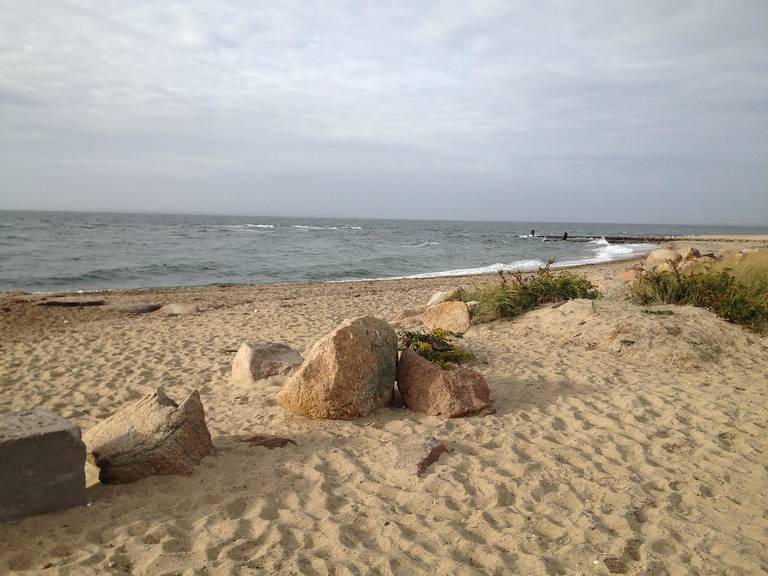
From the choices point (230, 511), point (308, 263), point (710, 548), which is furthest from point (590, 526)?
point (308, 263)

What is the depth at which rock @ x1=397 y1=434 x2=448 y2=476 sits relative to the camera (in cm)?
403

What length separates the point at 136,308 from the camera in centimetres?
1310

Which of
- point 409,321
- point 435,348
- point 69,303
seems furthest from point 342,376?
point 69,303

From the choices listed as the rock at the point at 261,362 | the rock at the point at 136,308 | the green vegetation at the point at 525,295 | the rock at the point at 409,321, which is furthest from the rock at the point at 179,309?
the green vegetation at the point at 525,295

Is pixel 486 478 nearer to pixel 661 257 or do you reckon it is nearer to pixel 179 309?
pixel 179 309

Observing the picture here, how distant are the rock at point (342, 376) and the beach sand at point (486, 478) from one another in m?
0.16

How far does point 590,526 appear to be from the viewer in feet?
11.0

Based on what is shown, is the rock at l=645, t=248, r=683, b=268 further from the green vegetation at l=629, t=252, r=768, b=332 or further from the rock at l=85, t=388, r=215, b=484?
the rock at l=85, t=388, r=215, b=484

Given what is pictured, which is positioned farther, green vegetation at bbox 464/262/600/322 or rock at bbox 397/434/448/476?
green vegetation at bbox 464/262/600/322

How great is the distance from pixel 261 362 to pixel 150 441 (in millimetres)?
2714

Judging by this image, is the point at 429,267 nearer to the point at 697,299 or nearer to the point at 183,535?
the point at 697,299

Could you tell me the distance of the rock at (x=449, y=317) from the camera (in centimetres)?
896

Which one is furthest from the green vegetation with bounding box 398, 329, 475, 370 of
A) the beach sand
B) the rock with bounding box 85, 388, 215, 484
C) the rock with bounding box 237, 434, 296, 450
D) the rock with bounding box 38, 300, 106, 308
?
the rock with bounding box 38, 300, 106, 308

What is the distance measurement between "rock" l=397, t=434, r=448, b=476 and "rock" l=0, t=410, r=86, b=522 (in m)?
2.28
